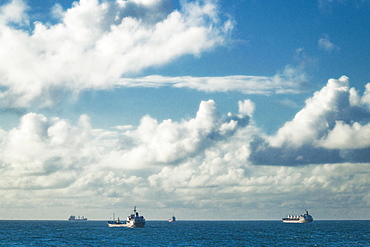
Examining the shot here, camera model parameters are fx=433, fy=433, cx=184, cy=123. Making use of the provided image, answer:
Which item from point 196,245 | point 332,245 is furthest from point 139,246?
point 332,245

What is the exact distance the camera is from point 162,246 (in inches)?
5340

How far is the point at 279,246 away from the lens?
13900cm

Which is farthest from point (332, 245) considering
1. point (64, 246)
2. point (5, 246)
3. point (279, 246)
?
point (5, 246)

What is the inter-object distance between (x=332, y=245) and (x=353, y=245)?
7368mm

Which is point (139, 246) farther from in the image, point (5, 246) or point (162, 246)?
point (5, 246)

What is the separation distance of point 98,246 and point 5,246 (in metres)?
28.7

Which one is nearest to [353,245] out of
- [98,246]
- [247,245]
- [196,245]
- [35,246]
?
[247,245]

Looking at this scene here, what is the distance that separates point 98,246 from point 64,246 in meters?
10.5

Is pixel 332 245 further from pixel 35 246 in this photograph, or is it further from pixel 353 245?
pixel 35 246

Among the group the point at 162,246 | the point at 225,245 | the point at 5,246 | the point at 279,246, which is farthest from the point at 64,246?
the point at 279,246

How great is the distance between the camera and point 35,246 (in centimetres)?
13575

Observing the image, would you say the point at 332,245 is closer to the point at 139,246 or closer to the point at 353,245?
the point at 353,245

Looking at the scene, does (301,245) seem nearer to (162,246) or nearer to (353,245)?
(353,245)

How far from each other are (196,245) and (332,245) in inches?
1763
